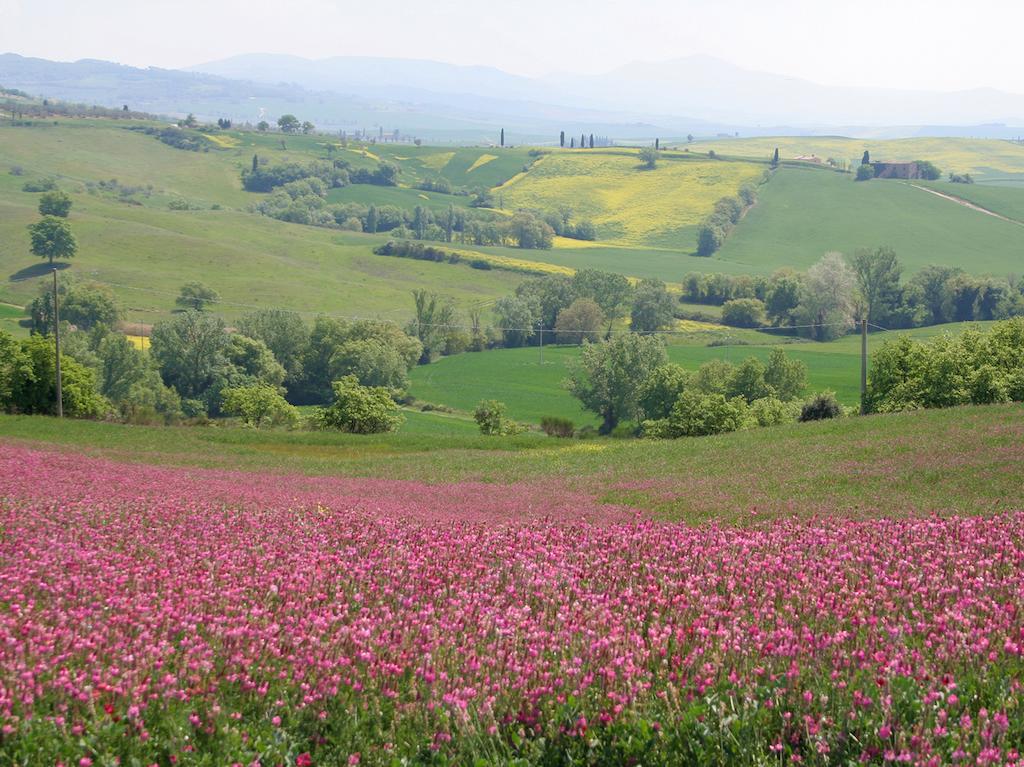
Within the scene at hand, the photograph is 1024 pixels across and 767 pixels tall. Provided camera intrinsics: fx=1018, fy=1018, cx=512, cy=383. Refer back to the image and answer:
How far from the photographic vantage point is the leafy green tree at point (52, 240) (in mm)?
158250

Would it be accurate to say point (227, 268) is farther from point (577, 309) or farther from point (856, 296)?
point (856, 296)

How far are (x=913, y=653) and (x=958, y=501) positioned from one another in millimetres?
15195

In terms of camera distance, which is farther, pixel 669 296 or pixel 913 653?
pixel 669 296

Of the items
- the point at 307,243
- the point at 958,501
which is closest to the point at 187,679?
the point at 958,501

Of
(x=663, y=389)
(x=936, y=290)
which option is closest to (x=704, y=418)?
(x=663, y=389)

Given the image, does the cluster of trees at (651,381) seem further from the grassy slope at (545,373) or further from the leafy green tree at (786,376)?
the grassy slope at (545,373)

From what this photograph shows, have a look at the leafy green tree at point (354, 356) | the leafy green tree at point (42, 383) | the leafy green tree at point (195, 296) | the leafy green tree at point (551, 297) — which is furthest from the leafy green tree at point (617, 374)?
the leafy green tree at point (195, 296)

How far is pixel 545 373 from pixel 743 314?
4557cm

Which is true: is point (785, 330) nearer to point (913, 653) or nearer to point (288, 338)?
point (288, 338)

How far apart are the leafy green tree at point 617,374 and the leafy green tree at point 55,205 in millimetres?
121879

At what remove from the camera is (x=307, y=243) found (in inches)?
7707

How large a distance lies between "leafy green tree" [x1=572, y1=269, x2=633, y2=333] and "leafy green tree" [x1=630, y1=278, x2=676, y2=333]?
2.22 metres

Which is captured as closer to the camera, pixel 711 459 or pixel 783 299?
pixel 711 459

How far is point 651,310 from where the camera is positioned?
14850 cm
